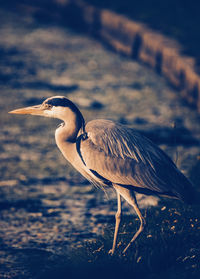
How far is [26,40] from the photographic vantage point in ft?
40.3

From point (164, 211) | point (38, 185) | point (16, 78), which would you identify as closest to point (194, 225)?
point (164, 211)

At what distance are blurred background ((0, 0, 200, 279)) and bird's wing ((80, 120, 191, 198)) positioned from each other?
1.41 feet

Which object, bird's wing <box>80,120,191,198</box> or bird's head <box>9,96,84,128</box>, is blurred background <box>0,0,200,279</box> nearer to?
bird's wing <box>80,120,191,198</box>

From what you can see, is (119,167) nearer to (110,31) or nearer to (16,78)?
(16,78)

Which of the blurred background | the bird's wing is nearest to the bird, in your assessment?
the bird's wing

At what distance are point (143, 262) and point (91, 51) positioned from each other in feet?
26.5

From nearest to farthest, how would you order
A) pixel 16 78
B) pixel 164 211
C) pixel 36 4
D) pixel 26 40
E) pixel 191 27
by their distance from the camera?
1. pixel 164 211
2. pixel 16 78
3. pixel 191 27
4. pixel 26 40
5. pixel 36 4

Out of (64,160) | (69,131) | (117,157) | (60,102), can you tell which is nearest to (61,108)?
(60,102)

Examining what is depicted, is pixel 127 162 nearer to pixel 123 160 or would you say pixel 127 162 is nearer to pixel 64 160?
pixel 123 160

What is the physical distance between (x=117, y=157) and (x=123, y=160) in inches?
1.9

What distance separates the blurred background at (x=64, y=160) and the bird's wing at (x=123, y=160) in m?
0.43

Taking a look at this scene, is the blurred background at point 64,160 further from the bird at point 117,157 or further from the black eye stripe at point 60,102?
the black eye stripe at point 60,102

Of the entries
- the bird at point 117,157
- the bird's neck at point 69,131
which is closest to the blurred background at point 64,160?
the bird at point 117,157

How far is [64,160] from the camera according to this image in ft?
22.1
